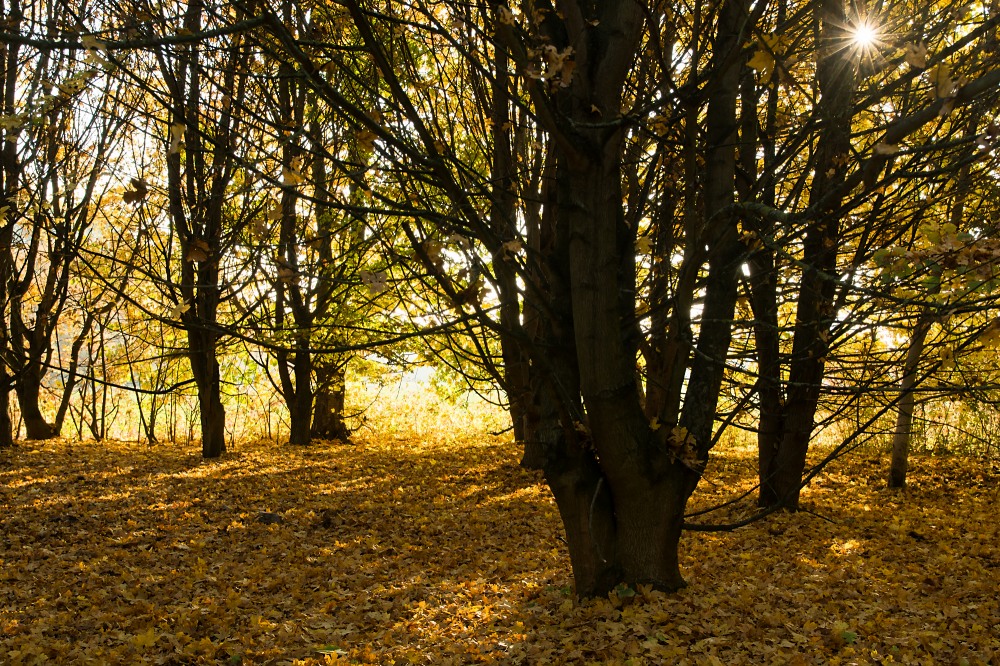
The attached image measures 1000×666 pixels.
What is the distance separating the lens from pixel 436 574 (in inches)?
223

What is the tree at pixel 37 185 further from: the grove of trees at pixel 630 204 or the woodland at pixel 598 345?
the grove of trees at pixel 630 204

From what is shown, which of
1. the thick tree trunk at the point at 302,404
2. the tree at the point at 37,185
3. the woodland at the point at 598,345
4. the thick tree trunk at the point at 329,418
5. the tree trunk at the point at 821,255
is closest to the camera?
the woodland at the point at 598,345

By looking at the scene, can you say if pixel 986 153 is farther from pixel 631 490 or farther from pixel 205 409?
pixel 205 409

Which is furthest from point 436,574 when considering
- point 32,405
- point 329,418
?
point 32,405

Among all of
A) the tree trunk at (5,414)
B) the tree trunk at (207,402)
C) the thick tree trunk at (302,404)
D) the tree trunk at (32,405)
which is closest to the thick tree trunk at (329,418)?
the thick tree trunk at (302,404)

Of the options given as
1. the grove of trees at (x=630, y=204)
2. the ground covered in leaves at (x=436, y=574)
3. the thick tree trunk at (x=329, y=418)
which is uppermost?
the grove of trees at (x=630, y=204)

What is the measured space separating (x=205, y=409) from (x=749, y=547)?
7.60 m

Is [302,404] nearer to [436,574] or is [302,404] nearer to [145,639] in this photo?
[436,574]

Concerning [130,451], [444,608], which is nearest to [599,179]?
[444,608]

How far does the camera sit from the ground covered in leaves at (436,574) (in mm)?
3984

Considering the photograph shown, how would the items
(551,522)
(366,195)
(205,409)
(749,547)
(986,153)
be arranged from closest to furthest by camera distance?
1. (986,153)
2. (366,195)
3. (749,547)
4. (551,522)
5. (205,409)

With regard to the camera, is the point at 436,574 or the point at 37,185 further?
the point at 37,185

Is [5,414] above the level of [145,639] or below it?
above

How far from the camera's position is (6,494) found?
24.0 ft
